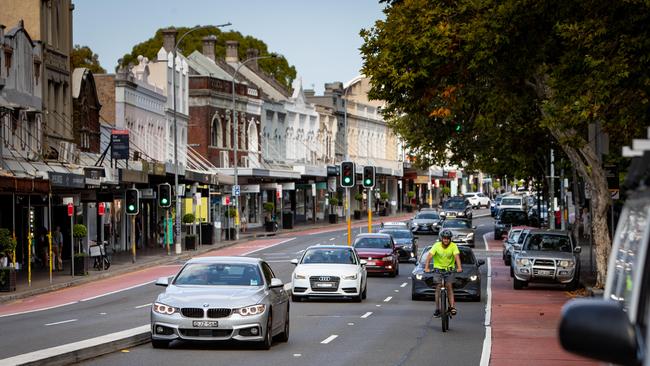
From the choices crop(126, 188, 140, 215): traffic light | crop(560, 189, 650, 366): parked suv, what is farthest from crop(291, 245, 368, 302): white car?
crop(560, 189, 650, 366): parked suv

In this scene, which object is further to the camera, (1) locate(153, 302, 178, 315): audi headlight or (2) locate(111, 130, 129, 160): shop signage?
(2) locate(111, 130, 129, 160): shop signage

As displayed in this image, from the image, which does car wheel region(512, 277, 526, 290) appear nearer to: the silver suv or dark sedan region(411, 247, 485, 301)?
the silver suv

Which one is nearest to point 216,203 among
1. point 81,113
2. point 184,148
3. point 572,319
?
point 184,148

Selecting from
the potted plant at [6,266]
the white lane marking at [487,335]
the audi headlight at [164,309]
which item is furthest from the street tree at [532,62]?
the potted plant at [6,266]

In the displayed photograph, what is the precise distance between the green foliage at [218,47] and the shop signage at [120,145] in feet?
167

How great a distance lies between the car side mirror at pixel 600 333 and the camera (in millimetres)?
4305

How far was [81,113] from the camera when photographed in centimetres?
6372

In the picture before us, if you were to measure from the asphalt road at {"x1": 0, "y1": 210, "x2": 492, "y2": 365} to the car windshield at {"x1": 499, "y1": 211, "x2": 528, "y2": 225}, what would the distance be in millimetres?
36859

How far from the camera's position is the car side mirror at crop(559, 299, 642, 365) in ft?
14.1

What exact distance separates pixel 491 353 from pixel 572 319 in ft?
50.0

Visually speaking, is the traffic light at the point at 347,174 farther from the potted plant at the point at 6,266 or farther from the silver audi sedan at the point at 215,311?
the silver audi sedan at the point at 215,311

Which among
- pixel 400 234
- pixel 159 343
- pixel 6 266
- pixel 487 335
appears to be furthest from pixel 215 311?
Answer: pixel 400 234

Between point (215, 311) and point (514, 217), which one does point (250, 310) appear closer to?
point (215, 311)

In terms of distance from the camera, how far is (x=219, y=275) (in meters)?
20.4
